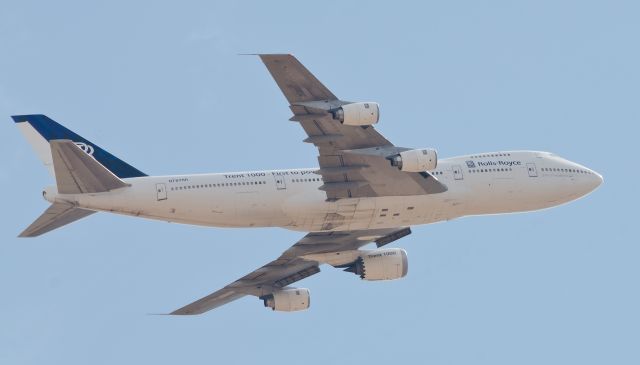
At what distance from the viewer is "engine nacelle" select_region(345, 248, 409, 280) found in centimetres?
6994

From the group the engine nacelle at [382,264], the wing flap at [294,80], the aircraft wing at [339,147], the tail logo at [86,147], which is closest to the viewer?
the wing flap at [294,80]

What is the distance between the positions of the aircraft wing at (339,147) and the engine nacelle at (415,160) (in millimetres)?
440

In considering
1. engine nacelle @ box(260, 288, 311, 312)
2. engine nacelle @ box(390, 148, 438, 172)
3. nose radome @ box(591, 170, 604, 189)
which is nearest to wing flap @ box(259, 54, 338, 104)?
engine nacelle @ box(390, 148, 438, 172)

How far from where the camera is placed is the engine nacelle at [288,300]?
71.7 meters

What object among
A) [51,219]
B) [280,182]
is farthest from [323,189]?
[51,219]

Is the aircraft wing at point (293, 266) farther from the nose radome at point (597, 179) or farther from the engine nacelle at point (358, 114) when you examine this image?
the engine nacelle at point (358, 114)

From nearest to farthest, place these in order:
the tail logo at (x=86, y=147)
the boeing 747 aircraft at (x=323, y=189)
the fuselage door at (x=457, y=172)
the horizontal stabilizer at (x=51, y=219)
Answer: the boeing 747 aircraft at (x=323, y=189), the horizontal stabilizer at (x=51, y=219), the tail logo at (x=86, y=147), the fuselage door at (x=457, y=172)

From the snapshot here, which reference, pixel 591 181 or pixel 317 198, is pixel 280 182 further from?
pixel 591 181

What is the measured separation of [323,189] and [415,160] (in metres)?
4.92

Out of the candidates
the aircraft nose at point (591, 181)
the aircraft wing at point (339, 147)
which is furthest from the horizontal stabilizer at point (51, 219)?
the aircraft nose at point (591, 181)

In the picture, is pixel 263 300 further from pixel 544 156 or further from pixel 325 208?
pixel 544 156

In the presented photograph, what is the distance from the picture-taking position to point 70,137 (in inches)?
2549

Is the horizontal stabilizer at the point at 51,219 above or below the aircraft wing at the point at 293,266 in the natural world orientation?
above

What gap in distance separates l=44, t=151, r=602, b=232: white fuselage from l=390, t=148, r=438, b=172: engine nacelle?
9.79ft
